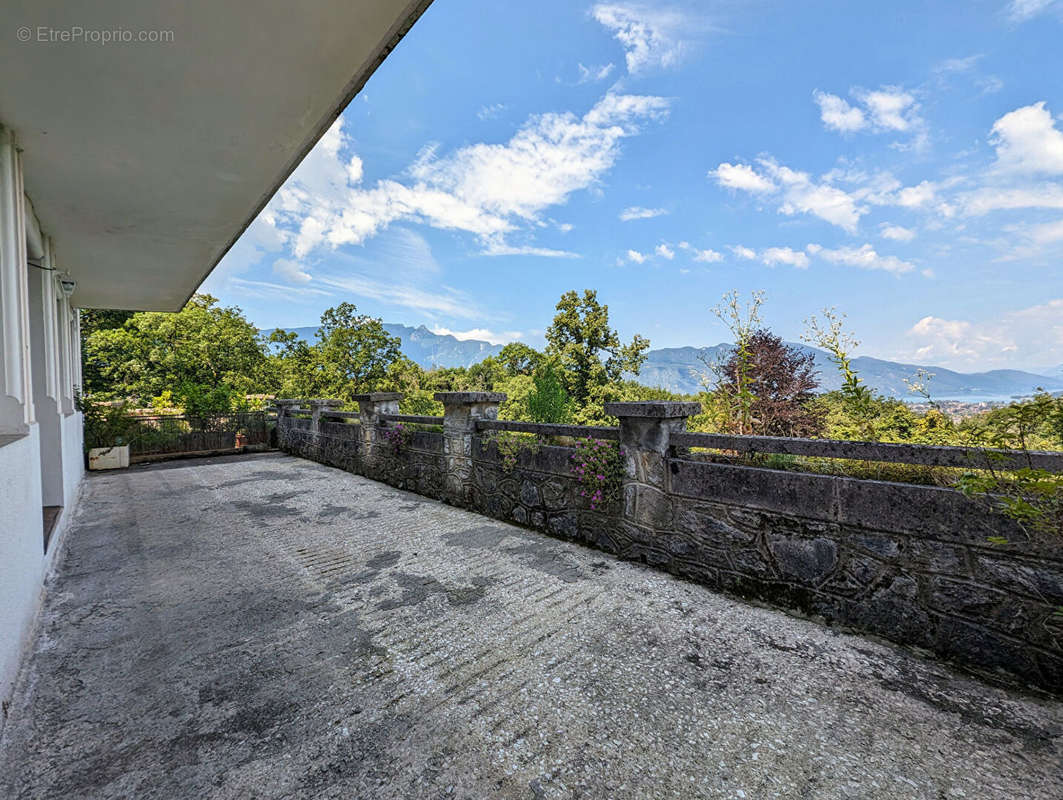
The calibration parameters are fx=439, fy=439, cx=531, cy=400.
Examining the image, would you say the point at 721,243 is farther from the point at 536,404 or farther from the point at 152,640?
the point at 152,640

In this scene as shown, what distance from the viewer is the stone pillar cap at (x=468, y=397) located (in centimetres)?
479

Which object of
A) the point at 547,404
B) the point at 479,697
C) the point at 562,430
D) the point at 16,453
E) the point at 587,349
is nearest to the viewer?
the point at 479,697

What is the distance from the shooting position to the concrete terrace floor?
1.47 metres

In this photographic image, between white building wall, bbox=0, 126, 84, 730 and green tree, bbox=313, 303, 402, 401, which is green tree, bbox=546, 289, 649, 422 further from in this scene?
white building wall, bbox=0, 126, 84, 730

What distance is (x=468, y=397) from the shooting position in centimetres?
481

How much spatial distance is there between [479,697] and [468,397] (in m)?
3.24

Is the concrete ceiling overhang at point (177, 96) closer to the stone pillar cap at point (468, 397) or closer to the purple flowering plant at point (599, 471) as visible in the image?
the stone pillar cap at point (468, 397)

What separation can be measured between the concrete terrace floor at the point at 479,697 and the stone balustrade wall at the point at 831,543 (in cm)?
16

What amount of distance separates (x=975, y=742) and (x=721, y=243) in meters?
86.2

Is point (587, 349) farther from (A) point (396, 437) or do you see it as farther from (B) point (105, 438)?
(B) point (105, 438)

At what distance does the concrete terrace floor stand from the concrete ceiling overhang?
9.59ft

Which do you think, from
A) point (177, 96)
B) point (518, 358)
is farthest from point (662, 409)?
point (518, 358)

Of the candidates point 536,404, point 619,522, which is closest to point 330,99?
point 619,522

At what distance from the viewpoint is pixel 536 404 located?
1532 centimetres
